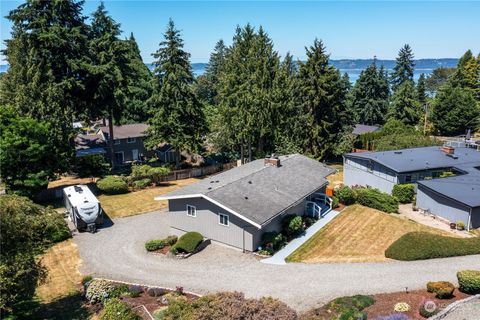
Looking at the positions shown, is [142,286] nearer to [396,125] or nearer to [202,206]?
[202,206]

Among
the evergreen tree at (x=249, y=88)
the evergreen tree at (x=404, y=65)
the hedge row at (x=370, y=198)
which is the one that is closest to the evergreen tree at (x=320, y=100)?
the evergreen tree at (x=249, y=88)

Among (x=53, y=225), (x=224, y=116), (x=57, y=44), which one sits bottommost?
(x=53, y=225)

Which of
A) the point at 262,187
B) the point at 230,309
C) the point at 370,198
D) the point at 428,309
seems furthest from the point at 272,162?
the point at 230,309

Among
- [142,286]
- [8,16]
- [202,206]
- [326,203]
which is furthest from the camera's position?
[8,16]

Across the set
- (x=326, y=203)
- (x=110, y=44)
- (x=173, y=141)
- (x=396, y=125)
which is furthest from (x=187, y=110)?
(x=396, y=125)

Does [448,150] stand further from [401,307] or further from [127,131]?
[127,131]

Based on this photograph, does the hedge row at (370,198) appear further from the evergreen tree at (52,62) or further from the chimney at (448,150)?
the evergreen tree at (52,62)
